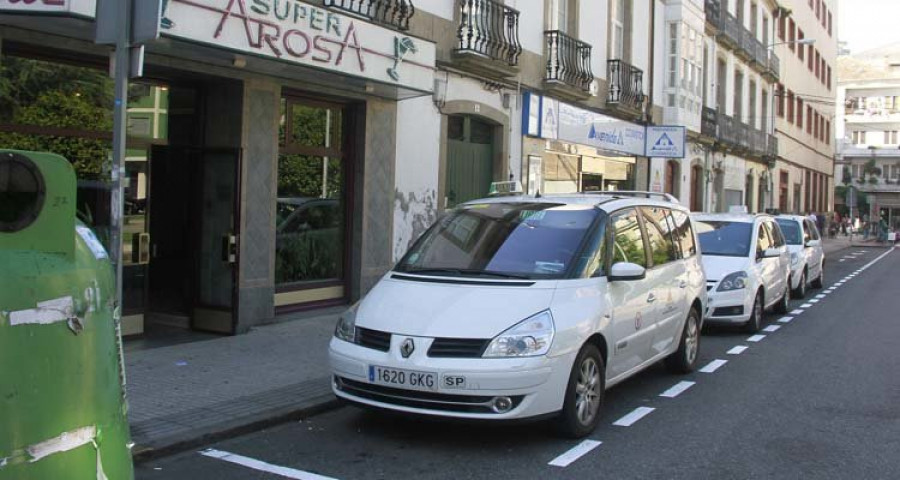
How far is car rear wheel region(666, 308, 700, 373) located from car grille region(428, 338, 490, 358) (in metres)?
3.37

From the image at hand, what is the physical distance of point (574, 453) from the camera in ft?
17.9

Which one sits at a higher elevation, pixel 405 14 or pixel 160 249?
pixel 405 14

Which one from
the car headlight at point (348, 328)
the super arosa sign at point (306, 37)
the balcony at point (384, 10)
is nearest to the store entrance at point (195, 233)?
the super arosa sign at point (306, 37)

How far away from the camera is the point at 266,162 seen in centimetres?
973

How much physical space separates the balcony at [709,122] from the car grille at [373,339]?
895 inches

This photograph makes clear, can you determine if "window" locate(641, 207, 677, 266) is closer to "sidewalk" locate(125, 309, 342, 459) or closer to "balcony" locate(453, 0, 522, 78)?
"sidewalk" locate(125, 309, 342, 459)

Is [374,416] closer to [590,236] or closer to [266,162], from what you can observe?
[590,236]

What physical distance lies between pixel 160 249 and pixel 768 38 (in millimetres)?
33224

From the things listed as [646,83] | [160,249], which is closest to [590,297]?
[160,249]

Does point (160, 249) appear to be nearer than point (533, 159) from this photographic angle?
Yes

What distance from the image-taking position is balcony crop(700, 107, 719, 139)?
2656 cm

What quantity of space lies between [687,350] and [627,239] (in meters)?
1.88

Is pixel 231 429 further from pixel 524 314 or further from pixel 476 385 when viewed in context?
pixel 524 314

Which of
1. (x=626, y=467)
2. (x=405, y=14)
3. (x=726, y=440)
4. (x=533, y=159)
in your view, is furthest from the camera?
(x=533, y=159)
